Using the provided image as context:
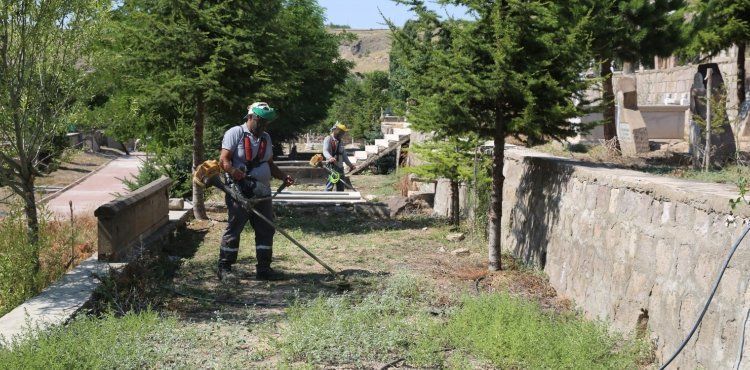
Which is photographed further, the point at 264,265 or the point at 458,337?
the point at 264,265

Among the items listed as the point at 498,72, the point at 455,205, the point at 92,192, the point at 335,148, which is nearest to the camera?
the point at 498,72

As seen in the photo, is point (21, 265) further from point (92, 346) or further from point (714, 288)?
point (714, 288)

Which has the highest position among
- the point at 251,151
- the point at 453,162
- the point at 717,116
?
the point at 717,116

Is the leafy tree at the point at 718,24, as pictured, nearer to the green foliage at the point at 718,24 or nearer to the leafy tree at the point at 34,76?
the green foliage at the point at 718,24

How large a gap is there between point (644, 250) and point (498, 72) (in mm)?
2706

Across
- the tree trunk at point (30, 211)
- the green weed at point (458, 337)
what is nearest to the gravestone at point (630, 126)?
the green weed at point (458, 337)

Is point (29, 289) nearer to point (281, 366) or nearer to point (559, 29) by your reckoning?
point (281, 366)

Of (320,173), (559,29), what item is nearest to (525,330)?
(559,29)

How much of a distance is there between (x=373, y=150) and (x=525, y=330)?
2204 cm

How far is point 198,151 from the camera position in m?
13.3

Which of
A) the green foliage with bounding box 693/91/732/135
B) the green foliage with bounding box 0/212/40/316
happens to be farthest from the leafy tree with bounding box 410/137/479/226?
the green foliage with bounding box 0/212/40/316

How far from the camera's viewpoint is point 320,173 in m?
22.1

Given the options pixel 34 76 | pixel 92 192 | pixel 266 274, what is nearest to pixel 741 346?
pixel 266 274

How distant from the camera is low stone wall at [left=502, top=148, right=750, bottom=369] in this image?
5.00 m
